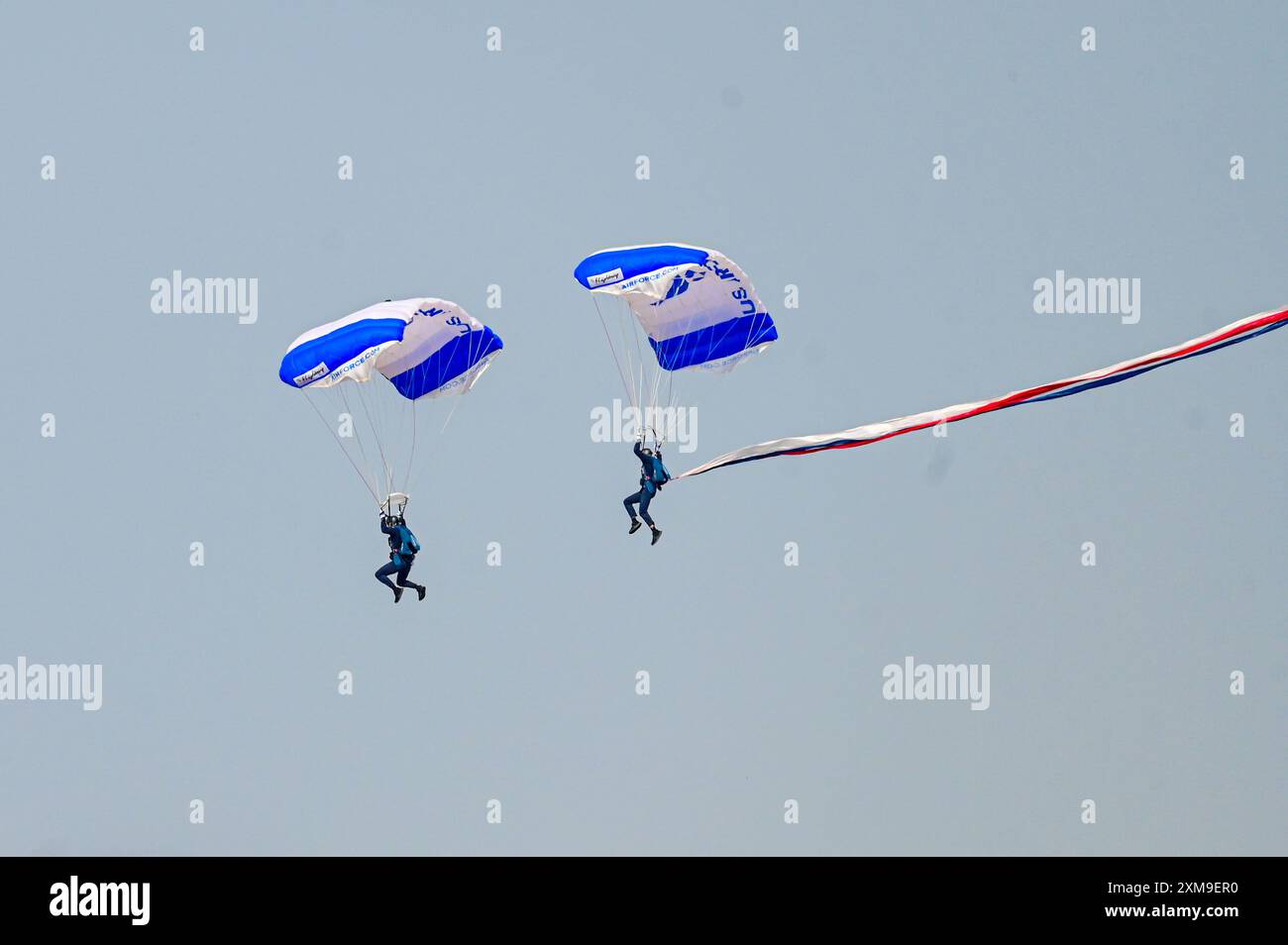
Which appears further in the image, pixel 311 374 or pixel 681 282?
pixel 681 282

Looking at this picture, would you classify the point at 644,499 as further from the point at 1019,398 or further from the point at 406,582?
the point at 1019,398

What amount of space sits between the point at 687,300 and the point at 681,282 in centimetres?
61

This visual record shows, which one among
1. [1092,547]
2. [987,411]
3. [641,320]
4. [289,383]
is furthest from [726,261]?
[1092,547]

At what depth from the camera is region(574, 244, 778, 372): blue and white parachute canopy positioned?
25.9 metres

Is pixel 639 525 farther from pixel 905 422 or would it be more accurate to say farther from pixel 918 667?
pixel 918 667

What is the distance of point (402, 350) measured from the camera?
94.7 feet

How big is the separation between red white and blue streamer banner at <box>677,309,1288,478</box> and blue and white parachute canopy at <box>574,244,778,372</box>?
3.38 metres

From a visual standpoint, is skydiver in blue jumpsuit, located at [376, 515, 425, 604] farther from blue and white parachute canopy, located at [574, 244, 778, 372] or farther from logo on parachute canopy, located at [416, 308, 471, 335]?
blue and white parachute canopy, located at [574, 244, 778, 372]

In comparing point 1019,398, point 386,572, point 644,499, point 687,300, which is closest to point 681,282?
point 687,300

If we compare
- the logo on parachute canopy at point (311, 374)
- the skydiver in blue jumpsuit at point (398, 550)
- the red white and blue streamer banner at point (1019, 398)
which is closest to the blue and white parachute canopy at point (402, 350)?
the logo on parachute canopy at point (311, 374)

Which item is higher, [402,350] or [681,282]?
[681,282]

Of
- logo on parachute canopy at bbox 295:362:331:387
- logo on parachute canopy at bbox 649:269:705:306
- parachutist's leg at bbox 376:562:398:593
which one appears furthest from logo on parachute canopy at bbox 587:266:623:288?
parachutist's leg at bbox 376:562:398:593

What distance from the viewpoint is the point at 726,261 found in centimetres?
2681

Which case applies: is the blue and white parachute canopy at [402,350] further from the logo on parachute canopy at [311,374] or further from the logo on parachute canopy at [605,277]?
the logo on parachute canopy at [605,277]
